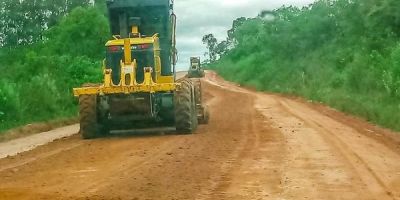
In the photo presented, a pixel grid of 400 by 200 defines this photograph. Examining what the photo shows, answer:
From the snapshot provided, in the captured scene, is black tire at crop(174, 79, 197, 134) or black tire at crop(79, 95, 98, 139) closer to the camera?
black tire at crop(174, 79, 197, 134)

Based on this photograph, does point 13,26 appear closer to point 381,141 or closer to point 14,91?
point 14,91

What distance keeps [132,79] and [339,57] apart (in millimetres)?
24633

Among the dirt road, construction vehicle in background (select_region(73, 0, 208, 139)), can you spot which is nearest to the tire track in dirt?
the dirt road

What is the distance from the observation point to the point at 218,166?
12117 millimetres

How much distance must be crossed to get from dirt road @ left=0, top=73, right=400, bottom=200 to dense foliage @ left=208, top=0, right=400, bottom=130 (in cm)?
500

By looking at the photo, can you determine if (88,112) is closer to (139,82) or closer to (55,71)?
(139,82)

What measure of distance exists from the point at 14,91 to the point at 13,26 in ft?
164

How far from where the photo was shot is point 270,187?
32.8 ft

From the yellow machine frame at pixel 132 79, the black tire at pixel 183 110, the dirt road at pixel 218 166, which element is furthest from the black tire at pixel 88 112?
the black tire at pixel 183 110

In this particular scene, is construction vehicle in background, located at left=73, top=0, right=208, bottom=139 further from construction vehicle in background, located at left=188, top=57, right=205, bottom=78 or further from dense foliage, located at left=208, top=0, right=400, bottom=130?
construction vehicle in background, located at left=188, top=57, right=205, bottom=78

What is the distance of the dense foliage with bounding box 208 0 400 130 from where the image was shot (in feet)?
89.8

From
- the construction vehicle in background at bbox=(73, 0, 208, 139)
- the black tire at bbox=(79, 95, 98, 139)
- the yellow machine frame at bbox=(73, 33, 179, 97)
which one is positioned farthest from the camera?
the black tire at bbox=(79, 95, 98, 139)

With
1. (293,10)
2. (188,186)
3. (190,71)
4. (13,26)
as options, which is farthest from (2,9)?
(188,186)

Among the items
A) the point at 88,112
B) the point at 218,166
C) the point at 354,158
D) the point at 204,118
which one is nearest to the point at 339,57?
the point at 204,118
